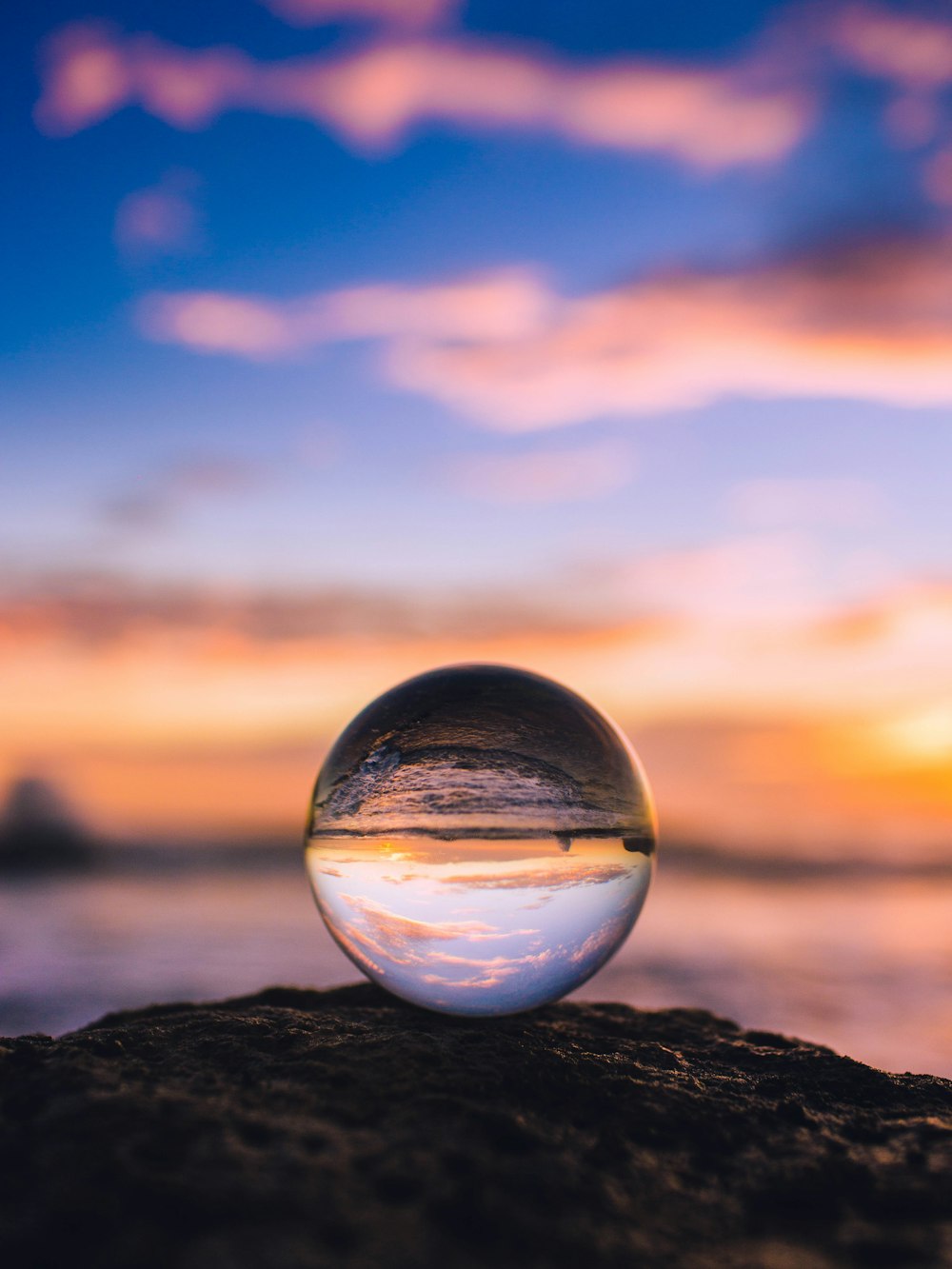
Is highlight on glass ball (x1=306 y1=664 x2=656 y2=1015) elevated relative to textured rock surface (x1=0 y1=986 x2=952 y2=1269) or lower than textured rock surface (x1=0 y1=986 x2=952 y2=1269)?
elevated

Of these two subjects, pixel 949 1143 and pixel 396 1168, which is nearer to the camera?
pixel 396 1168

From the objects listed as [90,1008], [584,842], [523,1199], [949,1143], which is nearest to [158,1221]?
[523,1199]

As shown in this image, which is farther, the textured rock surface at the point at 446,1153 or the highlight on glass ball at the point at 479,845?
the highlight on glass ball at the point at 479,845

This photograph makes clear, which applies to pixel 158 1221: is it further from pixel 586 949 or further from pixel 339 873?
pixel 586 949

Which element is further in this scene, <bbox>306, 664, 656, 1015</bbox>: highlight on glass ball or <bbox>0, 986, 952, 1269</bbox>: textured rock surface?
<bbox>306, 664, 656, 1015</bbox>: highlight on glass ball

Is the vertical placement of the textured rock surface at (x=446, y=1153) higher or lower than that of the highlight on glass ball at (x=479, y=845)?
lower
